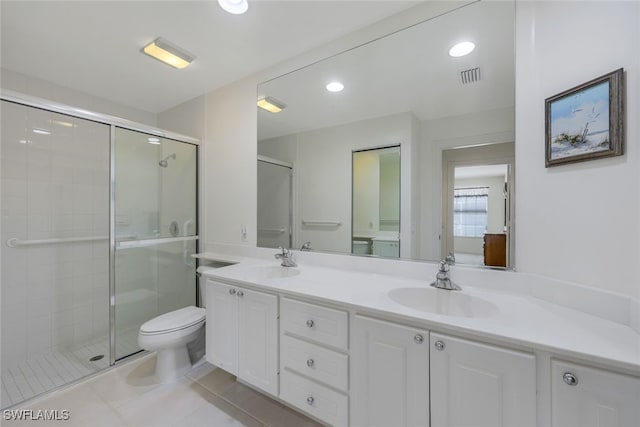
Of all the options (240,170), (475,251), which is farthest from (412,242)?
(240,170)

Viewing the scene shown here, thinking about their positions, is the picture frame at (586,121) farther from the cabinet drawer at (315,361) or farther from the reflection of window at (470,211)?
the cabinet drawer at (315,361)

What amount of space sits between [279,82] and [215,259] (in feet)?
5.33

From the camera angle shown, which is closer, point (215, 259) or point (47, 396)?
point (47, 396)

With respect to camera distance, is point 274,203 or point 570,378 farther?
point 274,203

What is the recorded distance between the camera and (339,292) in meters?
1.26

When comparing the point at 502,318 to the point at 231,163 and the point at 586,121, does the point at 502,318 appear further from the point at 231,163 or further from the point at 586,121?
the point at 231,163

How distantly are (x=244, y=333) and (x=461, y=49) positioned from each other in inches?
79.9

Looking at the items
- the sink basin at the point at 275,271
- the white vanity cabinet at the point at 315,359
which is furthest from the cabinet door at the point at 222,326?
the white vanity cabinet at the point at 315,359

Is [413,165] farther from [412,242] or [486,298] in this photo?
[486,298]

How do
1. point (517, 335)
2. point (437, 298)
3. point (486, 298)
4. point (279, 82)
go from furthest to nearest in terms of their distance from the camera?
1. point (279, 82)
2. point (437, 298)
3. point (486, 298)
4. point (517, 335)

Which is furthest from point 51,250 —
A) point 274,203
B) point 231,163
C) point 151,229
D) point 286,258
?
point 286,258

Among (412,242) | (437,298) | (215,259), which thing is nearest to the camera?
(437,298)

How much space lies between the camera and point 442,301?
49.9 inches

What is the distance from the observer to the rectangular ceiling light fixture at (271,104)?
2.08 metres
